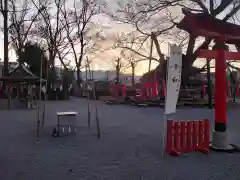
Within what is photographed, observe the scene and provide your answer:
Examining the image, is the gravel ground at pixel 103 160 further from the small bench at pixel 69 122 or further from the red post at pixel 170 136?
the small bench at pixel 69 122

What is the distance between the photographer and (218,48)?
324 inches

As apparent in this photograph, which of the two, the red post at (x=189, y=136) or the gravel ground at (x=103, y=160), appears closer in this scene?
the gravel ground at (x=103, y=160)

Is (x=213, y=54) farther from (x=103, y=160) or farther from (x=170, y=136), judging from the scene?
(x=103, y=160)

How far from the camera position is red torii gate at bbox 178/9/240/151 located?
25.2 feet

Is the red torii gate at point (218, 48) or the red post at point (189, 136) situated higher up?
the red torii gate at point (218, 48)

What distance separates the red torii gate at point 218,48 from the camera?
25.2ft

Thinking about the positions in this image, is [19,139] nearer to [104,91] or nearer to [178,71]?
[178,71]

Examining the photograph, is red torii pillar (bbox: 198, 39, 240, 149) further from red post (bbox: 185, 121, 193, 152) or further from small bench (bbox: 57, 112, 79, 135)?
small bench (bbox: 57, 112, 79, 135)

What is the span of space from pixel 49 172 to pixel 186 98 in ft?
71.2

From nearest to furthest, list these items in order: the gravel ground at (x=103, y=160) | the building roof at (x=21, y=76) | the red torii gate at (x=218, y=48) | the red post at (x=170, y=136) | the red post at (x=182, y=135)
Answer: the gravel ground at (x=103, y=160)
the red post at (x=170, y=136)
the red post at (x=182, y=135)
the red torii gate at (x=218, y=48)
the building roof at (x=21, y=76)

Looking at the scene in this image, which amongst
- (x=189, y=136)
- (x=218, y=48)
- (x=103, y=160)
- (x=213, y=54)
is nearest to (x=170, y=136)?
(x=189, y=136)

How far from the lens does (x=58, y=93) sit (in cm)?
3250

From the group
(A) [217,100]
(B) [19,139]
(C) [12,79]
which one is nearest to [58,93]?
(C) [12,79]

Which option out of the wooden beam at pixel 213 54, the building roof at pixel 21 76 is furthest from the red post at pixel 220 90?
the building roof at pixel 21 76
